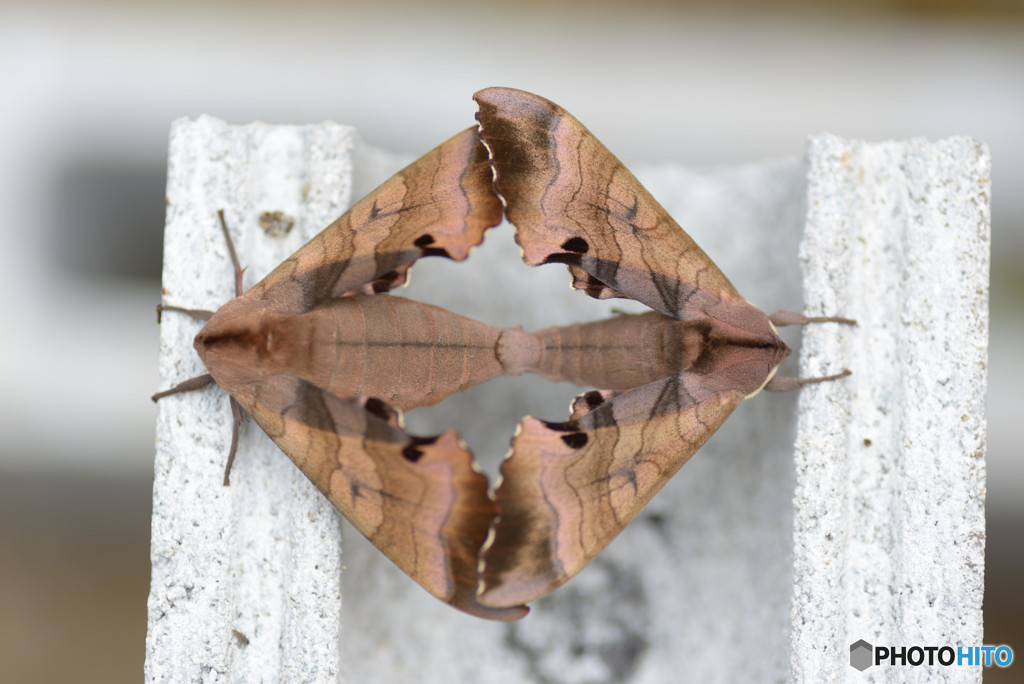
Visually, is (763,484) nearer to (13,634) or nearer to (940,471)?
(940,471)

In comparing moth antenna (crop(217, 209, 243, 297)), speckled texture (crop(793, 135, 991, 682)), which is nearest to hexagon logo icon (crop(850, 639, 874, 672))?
speckled texture (crop(793, 135, 991, 682))

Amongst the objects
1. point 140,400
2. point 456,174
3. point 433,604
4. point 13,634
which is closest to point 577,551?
point 433,604

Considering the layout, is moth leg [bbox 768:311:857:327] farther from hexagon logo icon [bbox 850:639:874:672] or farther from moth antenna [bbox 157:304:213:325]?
moth antenna [bbox 157:304:213:325]

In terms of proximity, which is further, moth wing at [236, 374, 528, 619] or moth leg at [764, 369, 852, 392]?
moth leg at [764, 369, 852, 392]

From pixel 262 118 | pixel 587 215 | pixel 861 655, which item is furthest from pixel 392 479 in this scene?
pixel 262 118

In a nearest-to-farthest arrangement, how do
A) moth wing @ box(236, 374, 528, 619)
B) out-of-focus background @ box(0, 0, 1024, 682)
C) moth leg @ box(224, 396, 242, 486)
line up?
moth wing @ box(236, 374, 528, 619) < moth leg @ box(224, 396, 242, 486) < out-of-focus background @ box(0, 0, 1024, 682)

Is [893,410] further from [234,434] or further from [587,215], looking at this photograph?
[234,434]

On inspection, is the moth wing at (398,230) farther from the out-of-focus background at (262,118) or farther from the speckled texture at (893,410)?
the out-of-focus background at (262,118)
